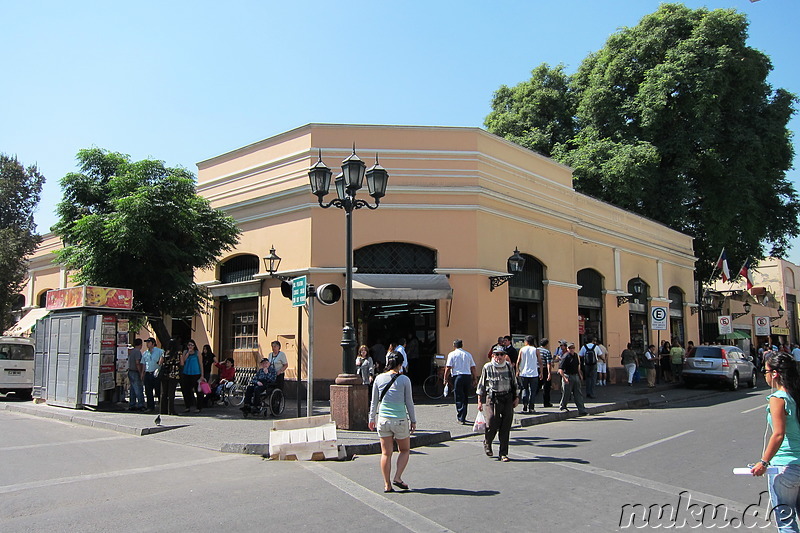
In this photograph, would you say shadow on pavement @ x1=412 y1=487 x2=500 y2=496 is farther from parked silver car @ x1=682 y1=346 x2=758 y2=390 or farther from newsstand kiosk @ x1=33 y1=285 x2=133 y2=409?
parked silver car @ x1=682 y1=346 x2=758 y2=390

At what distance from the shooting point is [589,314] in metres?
23.6

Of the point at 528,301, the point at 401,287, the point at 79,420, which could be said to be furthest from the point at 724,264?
the point at 79,420

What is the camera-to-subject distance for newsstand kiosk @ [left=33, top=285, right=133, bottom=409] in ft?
48.5

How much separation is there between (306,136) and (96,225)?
20.2 feet

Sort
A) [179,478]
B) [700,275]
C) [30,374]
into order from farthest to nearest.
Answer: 1. [700,275]
2. [30,374]
3. [179,478]

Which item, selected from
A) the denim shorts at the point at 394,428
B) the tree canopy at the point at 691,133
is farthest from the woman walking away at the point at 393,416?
the tree canopy at the point at 691,133

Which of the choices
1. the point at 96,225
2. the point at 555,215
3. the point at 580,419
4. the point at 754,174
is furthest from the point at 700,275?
the point at 96,225

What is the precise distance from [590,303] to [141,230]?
15895 millimetres

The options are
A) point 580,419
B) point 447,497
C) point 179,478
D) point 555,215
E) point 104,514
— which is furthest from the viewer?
point 555,215

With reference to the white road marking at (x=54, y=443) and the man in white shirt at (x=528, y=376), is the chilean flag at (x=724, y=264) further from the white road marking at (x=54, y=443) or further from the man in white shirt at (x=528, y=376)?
the white road marking at (x=54, y=443)

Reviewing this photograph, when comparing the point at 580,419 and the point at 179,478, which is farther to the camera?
the point at 580,419

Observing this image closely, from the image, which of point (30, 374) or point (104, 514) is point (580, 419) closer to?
point (104, 514)

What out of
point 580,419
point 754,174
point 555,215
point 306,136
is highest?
point 754,174

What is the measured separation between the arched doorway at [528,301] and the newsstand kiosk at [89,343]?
11.1 m
